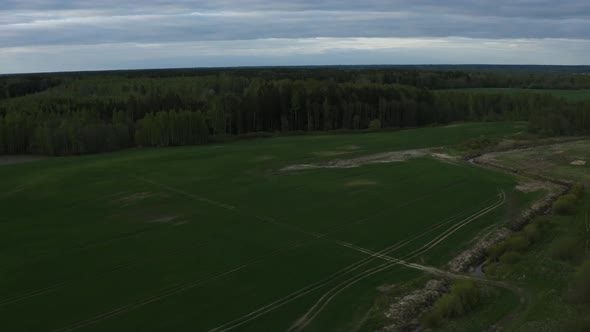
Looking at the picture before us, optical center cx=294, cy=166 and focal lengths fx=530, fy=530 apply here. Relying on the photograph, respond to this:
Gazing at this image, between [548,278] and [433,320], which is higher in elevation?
[548,278]

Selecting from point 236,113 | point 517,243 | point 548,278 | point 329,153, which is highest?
point 236,113

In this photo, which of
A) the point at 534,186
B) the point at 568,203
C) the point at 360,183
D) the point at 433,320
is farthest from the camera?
the point at 360,183

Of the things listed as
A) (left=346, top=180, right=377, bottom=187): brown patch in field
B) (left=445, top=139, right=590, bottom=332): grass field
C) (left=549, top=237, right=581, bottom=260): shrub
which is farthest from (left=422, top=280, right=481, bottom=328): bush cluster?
(left=346, top=180, right=377, bottom=187): brown patch in field

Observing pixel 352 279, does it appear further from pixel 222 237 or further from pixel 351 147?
pixel 351 147

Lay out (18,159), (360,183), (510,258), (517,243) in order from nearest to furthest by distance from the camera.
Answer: (510,258), (517,243), (360,183), (18,159)

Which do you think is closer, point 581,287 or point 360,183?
point 581,287

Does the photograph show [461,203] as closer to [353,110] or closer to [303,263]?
[303,263]

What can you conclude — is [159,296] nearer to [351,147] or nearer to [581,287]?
[581,287]

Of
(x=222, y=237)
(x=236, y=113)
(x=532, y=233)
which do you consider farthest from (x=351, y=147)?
(x=222, y=237)

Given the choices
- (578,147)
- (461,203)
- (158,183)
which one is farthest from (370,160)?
(578,147)
